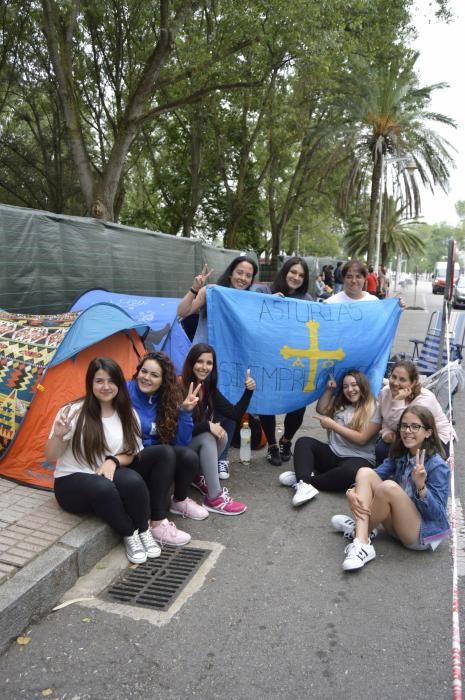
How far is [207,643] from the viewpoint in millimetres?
2758

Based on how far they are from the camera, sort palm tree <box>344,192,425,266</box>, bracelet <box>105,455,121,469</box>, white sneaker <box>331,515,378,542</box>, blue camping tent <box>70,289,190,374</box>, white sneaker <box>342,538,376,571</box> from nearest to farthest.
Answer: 1. white sneaker <box>342,538,376,571</box>
2. bracelet <box>105,455,121,469</box>
3. white sneaker <box>331,515,378,542</box>
4. blue camping tent <box>70,289,190,374</box>
5. palm tree <box>344,192,425,266</box>

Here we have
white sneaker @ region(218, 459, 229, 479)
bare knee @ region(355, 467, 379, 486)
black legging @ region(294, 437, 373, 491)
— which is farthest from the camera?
white sneaker @ region(218, 459, 229, 479)

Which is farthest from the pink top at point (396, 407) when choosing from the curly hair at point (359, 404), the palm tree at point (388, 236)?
the palm tree at point (388, 236)

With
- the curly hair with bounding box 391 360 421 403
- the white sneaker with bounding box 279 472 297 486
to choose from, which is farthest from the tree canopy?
the white sneaker with bounding box 279 472 297 486

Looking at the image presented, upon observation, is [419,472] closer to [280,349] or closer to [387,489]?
[387,489]

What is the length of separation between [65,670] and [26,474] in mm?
1884

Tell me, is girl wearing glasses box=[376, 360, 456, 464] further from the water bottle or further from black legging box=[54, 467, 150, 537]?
black legging box=[54, 467, 150, 537]

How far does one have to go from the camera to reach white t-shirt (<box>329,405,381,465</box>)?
464cm

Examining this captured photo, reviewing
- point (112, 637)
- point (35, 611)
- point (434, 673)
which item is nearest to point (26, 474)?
point (35, 611)

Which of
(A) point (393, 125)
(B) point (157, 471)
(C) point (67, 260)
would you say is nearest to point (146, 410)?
(B) point (157, 471)

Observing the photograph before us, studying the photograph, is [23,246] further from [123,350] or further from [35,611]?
[35,611]

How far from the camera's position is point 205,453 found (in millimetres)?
4285

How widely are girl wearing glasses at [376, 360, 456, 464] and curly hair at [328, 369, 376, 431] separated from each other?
0.64 feet

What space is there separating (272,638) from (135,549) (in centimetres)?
108
